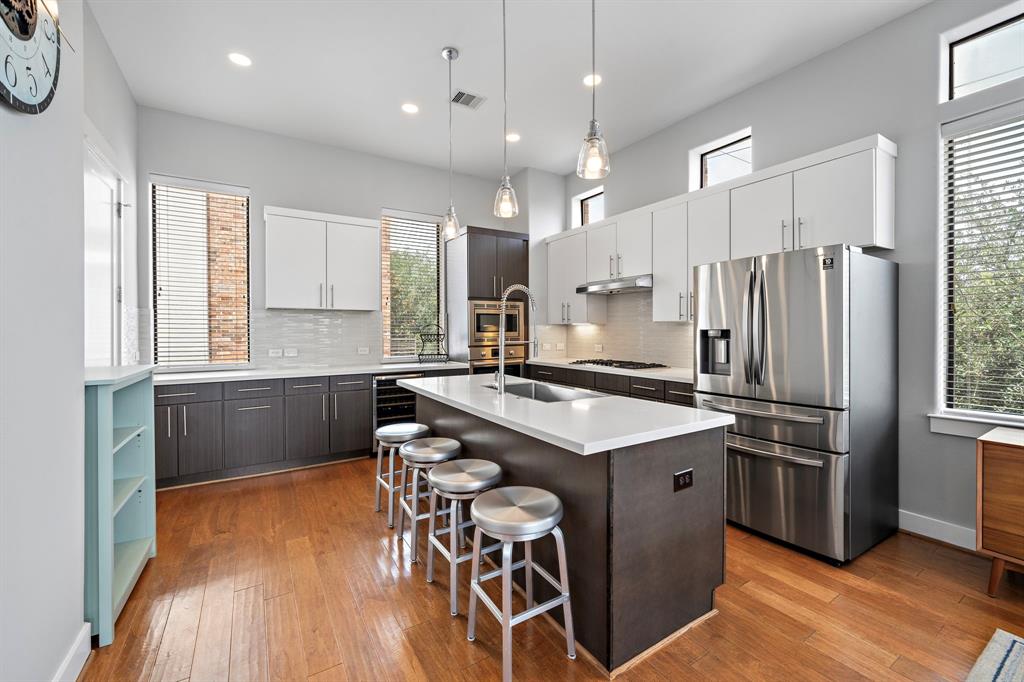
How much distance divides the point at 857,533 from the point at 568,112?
3894 millimetres

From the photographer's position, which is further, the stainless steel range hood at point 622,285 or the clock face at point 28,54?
the stainless steel range hood at point 622,285

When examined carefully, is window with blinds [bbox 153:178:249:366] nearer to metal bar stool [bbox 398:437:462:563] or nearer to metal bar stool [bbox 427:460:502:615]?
metal bar stool [bbox 398:437:462:563]

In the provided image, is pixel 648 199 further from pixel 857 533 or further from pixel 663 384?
pixel 857 533

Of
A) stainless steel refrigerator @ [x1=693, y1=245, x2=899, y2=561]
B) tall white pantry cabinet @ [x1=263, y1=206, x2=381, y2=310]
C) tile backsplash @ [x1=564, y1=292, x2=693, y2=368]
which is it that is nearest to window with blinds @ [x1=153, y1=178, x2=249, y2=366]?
tall white pantry cabinet @ [x1=263, y1=206, x2=381, y2=310]

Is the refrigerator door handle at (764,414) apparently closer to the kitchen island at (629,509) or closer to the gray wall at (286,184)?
the kitchen island at (629,509)

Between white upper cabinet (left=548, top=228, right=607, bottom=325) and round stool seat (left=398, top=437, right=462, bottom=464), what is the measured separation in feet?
9.76

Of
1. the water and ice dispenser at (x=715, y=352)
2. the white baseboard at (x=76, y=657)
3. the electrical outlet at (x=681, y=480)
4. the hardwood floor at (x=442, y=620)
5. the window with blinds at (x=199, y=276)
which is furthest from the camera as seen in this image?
the window with blinds at (x=199, y=276)

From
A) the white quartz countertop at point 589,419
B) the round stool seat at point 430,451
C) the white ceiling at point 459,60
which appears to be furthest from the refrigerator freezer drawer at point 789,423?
the white ceiling at point 459,60

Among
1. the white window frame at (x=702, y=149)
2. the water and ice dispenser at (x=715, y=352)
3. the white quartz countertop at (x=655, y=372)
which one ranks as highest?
the white window frame at (x=702, y=149)

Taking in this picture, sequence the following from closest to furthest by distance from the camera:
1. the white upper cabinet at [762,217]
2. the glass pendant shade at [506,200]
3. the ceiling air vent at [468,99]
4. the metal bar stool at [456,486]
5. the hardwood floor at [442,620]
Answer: the hardwood floor at [442,620] < the metal bar stool at [456,486] < the glass pendant shade at [506,200] < the white upper cabinet at [762,217] < the ceiling air vent at [468,99]

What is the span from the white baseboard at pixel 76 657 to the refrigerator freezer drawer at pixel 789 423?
11.1 feet

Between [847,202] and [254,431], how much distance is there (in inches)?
190

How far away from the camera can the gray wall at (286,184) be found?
13.5 ft

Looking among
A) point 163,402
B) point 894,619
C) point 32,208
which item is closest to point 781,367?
point 894,619
